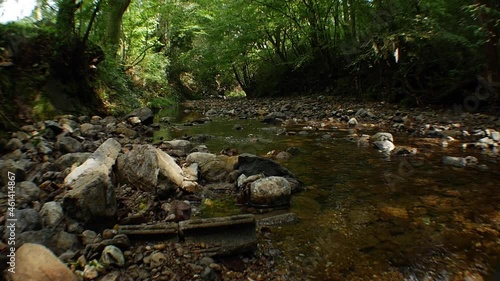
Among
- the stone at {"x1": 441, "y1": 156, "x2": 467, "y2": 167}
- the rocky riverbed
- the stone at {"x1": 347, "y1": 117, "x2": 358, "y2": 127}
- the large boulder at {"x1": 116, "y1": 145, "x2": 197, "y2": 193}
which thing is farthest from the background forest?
the stone at {"x1": 441, "y1": 156, "x2": 467, "y2": 167}

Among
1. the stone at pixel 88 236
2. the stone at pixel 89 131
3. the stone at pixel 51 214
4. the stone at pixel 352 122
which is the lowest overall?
the stone at pixel 352 122

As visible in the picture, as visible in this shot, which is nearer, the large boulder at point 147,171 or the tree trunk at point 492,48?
the large boulder at point 147,171

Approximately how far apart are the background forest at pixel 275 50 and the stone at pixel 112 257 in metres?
3.78

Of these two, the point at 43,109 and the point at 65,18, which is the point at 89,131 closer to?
the point at 43,109

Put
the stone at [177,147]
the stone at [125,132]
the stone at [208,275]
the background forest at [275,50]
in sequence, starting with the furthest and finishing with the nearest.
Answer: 1. the background forest at [275,50]
2. the stone at [125,132]
3. the stone at [177,147]
4. the stone at [208,275]

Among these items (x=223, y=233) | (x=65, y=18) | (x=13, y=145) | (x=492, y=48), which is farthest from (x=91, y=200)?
(x=492, y=48)

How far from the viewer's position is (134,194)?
10.4ft

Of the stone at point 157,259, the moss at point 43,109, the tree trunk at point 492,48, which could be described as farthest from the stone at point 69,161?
the tree trunk at point 492,48

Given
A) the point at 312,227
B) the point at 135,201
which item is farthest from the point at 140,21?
the point at 312,227

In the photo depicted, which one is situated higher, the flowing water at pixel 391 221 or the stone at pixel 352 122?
the flowing water at pixel 391 221

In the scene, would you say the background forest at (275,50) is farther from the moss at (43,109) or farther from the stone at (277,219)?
the stone at (277,219)

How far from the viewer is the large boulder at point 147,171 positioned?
3.25 m

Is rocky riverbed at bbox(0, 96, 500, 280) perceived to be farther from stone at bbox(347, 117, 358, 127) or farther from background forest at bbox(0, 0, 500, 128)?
stone at bbox(347, 117, 358, 127)

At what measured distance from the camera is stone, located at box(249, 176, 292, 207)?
318cm
